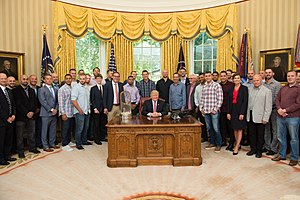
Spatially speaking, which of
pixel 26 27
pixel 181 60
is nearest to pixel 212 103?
pixel 181 60

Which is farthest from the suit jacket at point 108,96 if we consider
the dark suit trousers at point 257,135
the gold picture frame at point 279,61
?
the gold picture frame at point 279,61

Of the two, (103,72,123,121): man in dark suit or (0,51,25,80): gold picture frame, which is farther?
(103,72,123,121): man in dark suit

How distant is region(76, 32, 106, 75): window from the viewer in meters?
8.47

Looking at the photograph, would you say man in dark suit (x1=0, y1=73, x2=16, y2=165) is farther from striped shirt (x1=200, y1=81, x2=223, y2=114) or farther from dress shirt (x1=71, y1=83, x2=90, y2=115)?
striped shirt (x1=200, y1=81, x2=223, y2=114)

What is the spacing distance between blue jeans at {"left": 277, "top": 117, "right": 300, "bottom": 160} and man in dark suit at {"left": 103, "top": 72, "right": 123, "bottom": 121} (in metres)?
3.76

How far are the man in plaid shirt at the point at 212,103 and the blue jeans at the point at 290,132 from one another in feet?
4.08

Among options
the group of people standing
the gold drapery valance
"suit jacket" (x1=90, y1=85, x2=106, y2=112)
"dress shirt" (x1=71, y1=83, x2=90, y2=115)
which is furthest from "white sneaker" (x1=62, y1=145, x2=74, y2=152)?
the gold drapery valance

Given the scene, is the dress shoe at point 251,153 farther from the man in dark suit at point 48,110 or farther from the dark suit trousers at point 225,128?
the man in dark suit at point 48,110

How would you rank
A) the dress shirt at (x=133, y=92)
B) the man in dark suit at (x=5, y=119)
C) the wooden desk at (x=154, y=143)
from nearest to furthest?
the wooden desk at (x=154, y=143) < the man in dark suit at (x=5, y=119) < the dress shirt at (x=133, y=92)

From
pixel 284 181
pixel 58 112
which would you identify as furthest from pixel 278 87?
pixel 58 112

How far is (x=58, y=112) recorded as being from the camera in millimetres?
6164

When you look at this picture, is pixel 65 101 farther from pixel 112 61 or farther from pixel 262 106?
pixel 262 106

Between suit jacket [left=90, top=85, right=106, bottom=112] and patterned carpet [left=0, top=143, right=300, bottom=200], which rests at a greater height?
suit jacket [left=90, top=85, right=106, bottom=112]

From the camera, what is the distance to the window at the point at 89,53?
847cm
